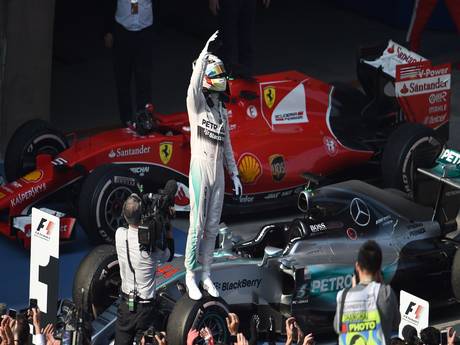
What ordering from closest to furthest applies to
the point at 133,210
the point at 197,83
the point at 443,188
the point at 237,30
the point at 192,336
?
the point at 192,336, the point at 133,210, the point at 197,83, the point at 443,188, the point at 237,30

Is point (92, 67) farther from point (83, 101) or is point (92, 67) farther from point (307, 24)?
point (307, 24)

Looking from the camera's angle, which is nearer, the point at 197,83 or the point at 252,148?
the point at 197,83

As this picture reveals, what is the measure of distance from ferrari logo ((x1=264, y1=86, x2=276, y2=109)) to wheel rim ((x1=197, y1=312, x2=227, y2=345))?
3636 mm

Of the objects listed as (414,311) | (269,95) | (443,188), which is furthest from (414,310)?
(269,95)

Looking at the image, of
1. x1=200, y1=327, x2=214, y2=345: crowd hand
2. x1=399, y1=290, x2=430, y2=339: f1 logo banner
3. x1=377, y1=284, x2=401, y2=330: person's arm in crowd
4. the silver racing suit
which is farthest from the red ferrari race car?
x1=377, y1=284, x2=401, y2=330: person's arm in crowd

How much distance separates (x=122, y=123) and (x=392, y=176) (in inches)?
128

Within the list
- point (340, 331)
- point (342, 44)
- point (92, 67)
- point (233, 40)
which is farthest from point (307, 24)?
point (340, 331)

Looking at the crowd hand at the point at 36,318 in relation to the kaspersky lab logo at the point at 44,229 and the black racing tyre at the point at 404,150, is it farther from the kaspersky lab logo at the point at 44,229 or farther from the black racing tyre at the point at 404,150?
the black racing tyre at the point at 404,150

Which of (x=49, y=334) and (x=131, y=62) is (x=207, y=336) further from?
(x=131, y=62)

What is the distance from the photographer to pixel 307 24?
20125 millimetres

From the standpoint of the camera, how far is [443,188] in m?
11.5

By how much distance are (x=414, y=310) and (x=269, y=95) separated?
428 cm

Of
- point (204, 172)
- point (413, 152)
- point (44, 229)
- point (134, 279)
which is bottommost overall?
point (413, 152)

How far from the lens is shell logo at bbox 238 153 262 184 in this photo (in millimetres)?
12836
